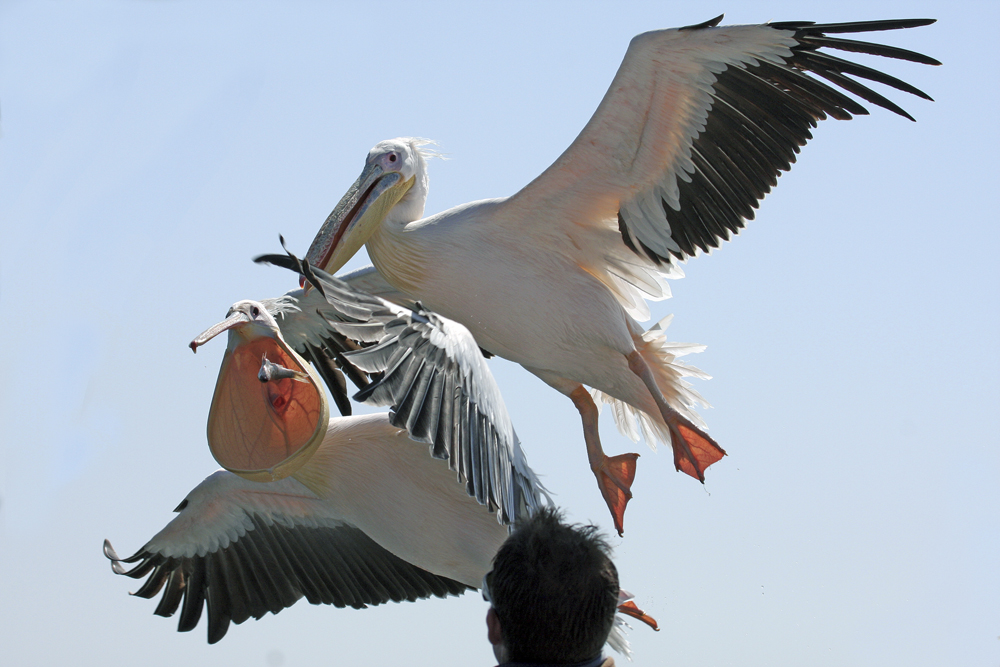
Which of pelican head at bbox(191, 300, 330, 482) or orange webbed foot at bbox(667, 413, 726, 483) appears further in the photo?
orange webbed foot at bbox(667, 413, 726, 483)

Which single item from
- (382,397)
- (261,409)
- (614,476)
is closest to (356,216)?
(261,409)

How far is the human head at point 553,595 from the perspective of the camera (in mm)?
1774

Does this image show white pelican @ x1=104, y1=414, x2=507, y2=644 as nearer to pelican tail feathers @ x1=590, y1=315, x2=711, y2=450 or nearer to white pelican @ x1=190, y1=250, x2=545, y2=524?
white pelican @ x1=190, y1=250, x2=545, y2=524

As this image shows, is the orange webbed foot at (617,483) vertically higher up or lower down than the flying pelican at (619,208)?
lower down

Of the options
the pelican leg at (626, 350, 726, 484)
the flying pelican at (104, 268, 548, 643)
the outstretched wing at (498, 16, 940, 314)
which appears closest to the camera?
the flying pelican at (104, 268, 548, 643)

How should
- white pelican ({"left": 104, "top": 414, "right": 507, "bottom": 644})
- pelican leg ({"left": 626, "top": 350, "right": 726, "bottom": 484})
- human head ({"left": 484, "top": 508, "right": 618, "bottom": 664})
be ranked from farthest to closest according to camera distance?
pelican leg ({"left": 626, "top": 350, "right": 726, "bottom": 484}) → white pelican ({"left": 104, "top": 414, "right": 507, "bottom": 644}) → human head ({"left": 484, "top": 508, "right": 618, "bottom": 664})

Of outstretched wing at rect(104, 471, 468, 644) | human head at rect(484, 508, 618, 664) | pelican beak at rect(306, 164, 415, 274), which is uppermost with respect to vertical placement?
pelican beak at rect(306, 164, 415, 274)

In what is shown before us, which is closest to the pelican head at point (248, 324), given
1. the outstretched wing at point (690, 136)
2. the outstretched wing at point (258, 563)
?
the outstretched wing at point (258, 563)

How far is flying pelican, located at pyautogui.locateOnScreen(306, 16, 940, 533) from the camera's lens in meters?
4.84

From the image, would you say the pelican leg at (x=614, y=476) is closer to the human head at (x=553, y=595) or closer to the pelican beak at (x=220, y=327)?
the pelican beak at (x=220, y=327)

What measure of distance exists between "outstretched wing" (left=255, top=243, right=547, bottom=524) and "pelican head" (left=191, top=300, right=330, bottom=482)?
48 cm

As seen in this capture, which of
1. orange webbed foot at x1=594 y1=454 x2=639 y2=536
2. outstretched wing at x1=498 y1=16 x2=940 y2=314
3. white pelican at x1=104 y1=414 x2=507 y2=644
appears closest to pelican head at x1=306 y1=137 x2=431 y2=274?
outstretched wing at x1=498 y1=16 x2=940 y2=314

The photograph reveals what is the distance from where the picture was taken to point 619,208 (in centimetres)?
522

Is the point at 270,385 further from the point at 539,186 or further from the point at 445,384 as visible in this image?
the point at 539,186
